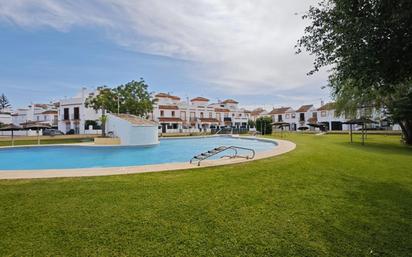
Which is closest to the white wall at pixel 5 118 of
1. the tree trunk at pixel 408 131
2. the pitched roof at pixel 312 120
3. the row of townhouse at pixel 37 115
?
the row of townhouse at pixel 37 115

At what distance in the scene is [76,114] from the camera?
161ft

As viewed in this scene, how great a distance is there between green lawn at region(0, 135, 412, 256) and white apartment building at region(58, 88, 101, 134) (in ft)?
150

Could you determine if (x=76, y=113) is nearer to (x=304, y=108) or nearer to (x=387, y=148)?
(x=387, y=148)

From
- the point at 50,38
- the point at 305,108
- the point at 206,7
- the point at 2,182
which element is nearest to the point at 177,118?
the point at 305,108

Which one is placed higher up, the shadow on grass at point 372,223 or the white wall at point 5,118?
the white wall at point 5,118

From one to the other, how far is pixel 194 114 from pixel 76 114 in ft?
79.0

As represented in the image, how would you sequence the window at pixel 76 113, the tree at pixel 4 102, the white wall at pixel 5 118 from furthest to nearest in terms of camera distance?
the tree at pixel 4 102
the white wall at pixel 5 118
the window at pixel 76 113

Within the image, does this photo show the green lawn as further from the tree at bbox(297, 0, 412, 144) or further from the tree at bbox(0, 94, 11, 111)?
the tree at bbox(0, 94, 11, 111)

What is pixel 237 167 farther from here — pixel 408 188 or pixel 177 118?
pixel 177 118

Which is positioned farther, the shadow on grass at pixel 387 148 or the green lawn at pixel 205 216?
the shadow on grass at pixel 387 148

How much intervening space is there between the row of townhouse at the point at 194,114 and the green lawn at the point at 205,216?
41909 mm

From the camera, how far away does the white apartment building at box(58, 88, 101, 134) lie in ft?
159

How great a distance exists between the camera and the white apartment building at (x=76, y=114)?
4841cm

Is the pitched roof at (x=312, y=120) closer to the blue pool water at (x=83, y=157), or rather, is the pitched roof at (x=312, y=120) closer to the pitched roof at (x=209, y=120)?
the pitched roof at (x=209, y=120)
